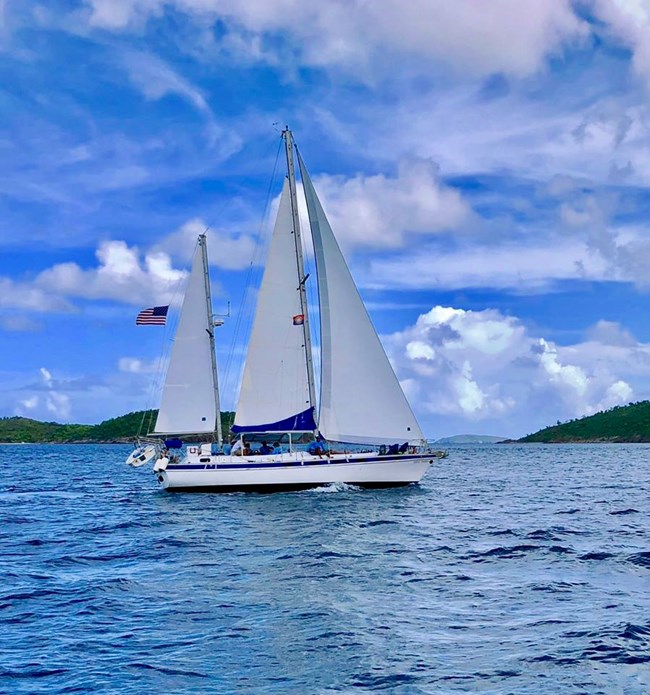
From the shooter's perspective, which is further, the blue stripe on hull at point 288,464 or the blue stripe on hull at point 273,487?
the blue stripe on hull at point 273,487

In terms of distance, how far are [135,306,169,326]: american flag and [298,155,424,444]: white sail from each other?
10473mm

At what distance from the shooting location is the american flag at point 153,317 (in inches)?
1855

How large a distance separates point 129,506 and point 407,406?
54.2 ft

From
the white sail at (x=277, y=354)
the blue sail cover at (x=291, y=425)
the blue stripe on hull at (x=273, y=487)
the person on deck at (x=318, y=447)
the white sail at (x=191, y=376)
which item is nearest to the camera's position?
the blue stripe on hull at (x=273, y=487)

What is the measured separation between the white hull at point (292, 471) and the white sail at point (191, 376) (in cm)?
450

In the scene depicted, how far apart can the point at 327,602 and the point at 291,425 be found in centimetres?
2573

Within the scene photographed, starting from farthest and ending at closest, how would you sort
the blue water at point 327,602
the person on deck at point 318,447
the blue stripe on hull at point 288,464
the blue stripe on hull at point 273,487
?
the person on deck at point 318,447 < the blue stripe on hull at point 273,487 < the blue stripe on hull at point 288,464 < the blue water at point 327,602

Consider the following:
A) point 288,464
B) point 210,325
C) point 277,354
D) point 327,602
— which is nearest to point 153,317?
point 210,325

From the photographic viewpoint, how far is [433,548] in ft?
85.1

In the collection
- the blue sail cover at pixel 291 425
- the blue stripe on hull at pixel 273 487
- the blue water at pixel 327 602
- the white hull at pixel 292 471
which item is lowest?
the blue water at pixel 327 602

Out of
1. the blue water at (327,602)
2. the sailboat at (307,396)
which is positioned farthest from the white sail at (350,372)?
the blue water at (327,602)

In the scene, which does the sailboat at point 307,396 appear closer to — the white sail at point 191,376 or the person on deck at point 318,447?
the person on deck at point 318,447

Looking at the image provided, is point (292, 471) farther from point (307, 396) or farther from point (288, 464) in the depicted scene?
point (307, 396)

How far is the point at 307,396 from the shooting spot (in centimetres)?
4381
